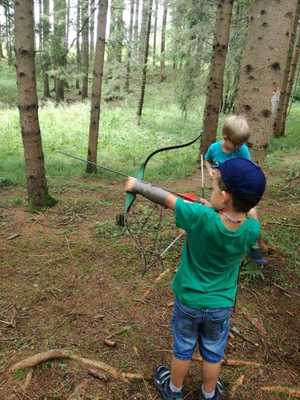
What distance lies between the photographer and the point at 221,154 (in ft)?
13.3

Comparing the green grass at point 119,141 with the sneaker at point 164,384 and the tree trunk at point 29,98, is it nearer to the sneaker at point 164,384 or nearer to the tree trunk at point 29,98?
the tree trunk at point 29,98

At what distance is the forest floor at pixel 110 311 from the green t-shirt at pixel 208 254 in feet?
3.41

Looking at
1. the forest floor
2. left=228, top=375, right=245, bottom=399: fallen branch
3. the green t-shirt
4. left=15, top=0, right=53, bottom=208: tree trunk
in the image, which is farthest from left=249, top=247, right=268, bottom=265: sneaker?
left=15, top=0, right=53, bottom=208: tree trunk

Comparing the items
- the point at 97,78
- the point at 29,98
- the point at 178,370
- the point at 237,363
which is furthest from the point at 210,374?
the point at 97,78

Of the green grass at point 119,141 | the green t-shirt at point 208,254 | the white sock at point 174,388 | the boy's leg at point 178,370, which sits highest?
the green t-shirt at point 208,254

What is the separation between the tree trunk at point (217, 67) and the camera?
10039mm

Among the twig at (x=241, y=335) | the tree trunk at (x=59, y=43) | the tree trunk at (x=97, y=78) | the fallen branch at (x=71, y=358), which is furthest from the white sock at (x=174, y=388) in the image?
the tree trunk at (x=59, y=43)

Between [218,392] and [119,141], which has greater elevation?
[218,392]

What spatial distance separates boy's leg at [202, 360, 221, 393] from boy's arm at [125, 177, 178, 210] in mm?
1244

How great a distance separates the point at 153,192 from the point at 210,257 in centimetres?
56

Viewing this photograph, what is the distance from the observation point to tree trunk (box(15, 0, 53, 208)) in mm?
6262

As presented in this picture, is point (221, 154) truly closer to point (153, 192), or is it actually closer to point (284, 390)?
point (153, 192)

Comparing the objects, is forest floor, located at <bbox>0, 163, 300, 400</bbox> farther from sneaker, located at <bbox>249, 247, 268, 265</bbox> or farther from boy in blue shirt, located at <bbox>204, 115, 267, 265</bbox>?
boy in blue shirt, located at <bbox>204, 115, 267, 265</bbox>

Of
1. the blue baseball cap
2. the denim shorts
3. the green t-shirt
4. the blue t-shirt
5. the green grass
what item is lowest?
the green grass
